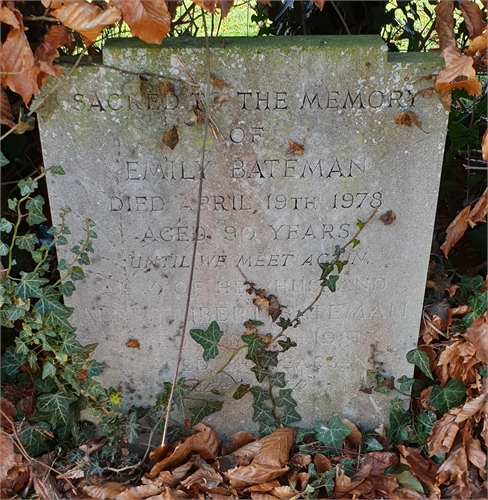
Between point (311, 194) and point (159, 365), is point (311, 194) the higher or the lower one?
the higher one

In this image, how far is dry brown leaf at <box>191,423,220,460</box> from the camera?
241cm

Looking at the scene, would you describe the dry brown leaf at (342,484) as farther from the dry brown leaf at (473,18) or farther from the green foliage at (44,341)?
the dry brown leaf at (473,18)

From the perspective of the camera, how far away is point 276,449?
236cm

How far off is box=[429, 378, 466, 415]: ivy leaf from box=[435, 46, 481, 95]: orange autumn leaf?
1178 mm

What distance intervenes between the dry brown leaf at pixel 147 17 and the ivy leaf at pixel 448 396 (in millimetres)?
1737

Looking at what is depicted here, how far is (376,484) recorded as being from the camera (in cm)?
228

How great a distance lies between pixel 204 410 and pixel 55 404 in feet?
1.92

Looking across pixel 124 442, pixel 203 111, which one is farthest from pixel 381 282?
pixel 124 442

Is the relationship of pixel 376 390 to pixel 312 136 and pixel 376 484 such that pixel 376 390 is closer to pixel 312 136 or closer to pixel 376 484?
pixel 376 484

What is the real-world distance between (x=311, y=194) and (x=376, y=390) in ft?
2.98

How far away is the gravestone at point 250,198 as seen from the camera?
1949 mm

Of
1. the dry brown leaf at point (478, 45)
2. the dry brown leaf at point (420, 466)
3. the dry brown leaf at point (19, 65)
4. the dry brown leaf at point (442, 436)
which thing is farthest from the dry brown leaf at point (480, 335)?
the dry brown leaf at point (19, 65)

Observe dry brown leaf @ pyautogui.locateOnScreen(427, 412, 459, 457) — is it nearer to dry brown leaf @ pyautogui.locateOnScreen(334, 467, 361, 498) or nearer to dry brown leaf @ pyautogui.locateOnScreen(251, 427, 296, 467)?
dry brown leaf @ pyautogui.locateOnScreen(334, 467, 361, 498)

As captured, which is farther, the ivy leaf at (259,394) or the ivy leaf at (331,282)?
the ivy leaf at (259,394)
